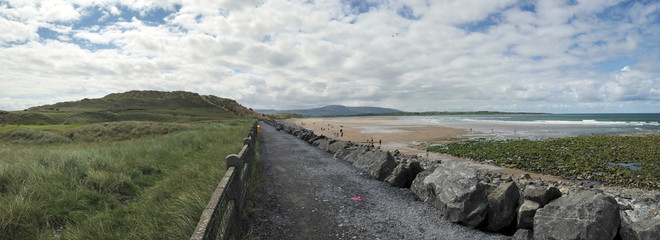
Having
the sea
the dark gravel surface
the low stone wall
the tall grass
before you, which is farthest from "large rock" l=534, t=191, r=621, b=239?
the sea

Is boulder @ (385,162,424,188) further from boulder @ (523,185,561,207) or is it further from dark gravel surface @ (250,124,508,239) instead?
boulder @ (523,185,561,207)

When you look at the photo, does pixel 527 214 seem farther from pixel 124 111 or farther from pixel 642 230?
pixel 124 111

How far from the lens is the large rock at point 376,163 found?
10.5m

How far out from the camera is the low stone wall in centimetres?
474

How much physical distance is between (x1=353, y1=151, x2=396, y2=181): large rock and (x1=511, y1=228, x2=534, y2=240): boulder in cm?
518

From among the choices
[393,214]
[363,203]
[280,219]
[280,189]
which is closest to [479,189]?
[393,214]

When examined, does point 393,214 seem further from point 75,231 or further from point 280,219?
point 75,231

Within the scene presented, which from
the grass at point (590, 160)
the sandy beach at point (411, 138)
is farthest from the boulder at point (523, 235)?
the grass at point (590, 160)

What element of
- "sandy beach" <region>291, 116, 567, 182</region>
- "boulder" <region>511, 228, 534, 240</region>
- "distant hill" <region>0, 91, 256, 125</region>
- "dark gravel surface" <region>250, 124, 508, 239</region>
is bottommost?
"sandy beach" <region>291, 116, 567, 182</region>

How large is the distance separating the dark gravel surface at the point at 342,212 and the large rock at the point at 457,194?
0.77 feet

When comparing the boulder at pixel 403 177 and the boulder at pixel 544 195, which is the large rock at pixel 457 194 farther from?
the boulder at pixel 403 177

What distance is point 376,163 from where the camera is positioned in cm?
1123

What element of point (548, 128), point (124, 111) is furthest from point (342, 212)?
point (124, 111)

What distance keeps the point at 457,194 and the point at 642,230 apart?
3009mm
